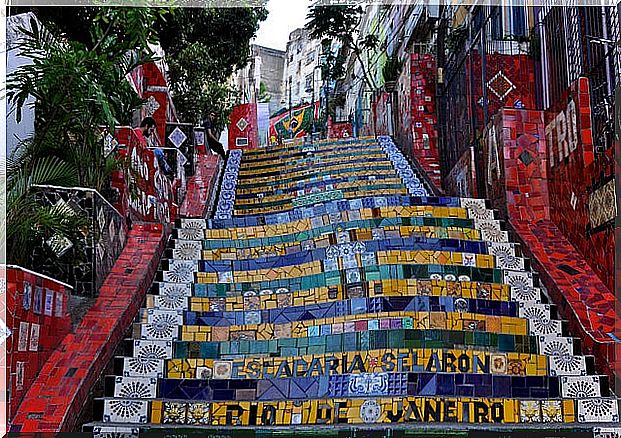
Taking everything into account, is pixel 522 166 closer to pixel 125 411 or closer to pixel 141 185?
pixel 141 185

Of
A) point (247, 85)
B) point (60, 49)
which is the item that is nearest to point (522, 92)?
point (60, 49)

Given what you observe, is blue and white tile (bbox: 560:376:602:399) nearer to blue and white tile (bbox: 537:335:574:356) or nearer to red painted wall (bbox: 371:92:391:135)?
blue and white tile (bbox: 537:335:574:356)

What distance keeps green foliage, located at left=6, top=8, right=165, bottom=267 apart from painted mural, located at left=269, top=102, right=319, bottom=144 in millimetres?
22004

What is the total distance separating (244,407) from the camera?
480 centimetres

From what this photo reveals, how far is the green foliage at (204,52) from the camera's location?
45.1 ft

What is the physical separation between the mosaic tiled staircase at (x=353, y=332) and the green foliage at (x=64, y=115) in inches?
34.0

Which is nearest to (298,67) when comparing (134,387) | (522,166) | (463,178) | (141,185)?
(463,178)

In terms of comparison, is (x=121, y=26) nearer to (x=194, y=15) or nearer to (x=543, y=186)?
(x=543, y=186)

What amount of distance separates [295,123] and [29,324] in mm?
26416

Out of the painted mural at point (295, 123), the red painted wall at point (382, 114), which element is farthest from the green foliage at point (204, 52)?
the painted mural at point (295, 123)

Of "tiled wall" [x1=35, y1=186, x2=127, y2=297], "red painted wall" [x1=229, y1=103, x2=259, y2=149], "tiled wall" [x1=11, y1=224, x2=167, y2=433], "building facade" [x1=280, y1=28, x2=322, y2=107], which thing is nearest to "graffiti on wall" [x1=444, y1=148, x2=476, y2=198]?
"tiled wall" [x1=11, y1=224, x2=167, y2=433]

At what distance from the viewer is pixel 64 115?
18.4 ft

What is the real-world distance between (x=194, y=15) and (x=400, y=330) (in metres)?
10.7

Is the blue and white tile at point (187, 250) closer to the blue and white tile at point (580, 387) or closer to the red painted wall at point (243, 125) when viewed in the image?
the blue and white tile at point (580, 387)
